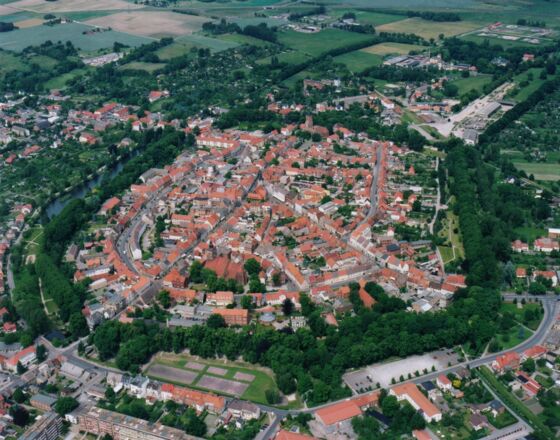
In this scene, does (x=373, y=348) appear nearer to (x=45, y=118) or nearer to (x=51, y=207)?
(x=51, y=207)

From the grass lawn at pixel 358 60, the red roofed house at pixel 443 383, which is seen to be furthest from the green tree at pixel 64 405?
the grass lawn at pixel 358 60

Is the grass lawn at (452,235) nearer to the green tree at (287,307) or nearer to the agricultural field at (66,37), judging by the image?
the green tree at (287,307)

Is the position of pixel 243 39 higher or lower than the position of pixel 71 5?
lower

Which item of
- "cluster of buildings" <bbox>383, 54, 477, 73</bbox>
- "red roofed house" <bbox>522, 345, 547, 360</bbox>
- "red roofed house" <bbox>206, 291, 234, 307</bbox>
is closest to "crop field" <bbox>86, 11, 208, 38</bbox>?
"cluster of buildings" <bbox>383, 54, 477, 73</bbox>

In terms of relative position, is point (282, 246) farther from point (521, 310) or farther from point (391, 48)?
point (391, 48)

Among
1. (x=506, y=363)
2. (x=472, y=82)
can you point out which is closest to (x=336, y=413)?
(x=506, y=363)
